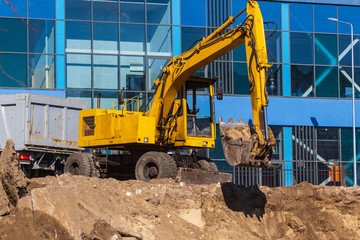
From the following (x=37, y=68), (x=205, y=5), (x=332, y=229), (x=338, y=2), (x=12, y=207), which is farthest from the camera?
(x=338, y=2)

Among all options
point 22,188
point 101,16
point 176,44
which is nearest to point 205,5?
point 176,44

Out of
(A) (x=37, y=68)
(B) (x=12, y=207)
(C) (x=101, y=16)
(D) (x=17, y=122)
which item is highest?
(C) (x=101, y=16)

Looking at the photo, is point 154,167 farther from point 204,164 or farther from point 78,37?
point 78,37

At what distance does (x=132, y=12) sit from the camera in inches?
1323

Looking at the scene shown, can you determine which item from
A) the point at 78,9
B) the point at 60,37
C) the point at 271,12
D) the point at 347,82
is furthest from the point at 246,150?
the point at 347,82

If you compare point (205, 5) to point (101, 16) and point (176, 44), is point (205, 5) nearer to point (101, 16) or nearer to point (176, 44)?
point (176, 44)

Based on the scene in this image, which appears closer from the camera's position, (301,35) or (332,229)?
(332,229)

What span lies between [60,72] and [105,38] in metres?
2.85

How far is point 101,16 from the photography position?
109 feet

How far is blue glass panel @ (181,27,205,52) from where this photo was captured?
33.7m

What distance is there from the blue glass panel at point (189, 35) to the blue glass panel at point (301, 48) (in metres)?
5.04

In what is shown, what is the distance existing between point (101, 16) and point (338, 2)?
13.0 metres

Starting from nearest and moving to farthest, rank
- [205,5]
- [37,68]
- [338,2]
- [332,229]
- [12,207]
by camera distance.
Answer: [12,207] → [332,229] → [37,68] → [205,5] → [338,2]

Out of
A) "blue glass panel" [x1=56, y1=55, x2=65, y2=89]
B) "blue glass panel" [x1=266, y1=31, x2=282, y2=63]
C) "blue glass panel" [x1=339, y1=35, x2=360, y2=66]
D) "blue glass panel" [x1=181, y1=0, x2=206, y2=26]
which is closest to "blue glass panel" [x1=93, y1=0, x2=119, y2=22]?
"blue glass panel" [x1=56, y1=55, x2=65, y2=89]
